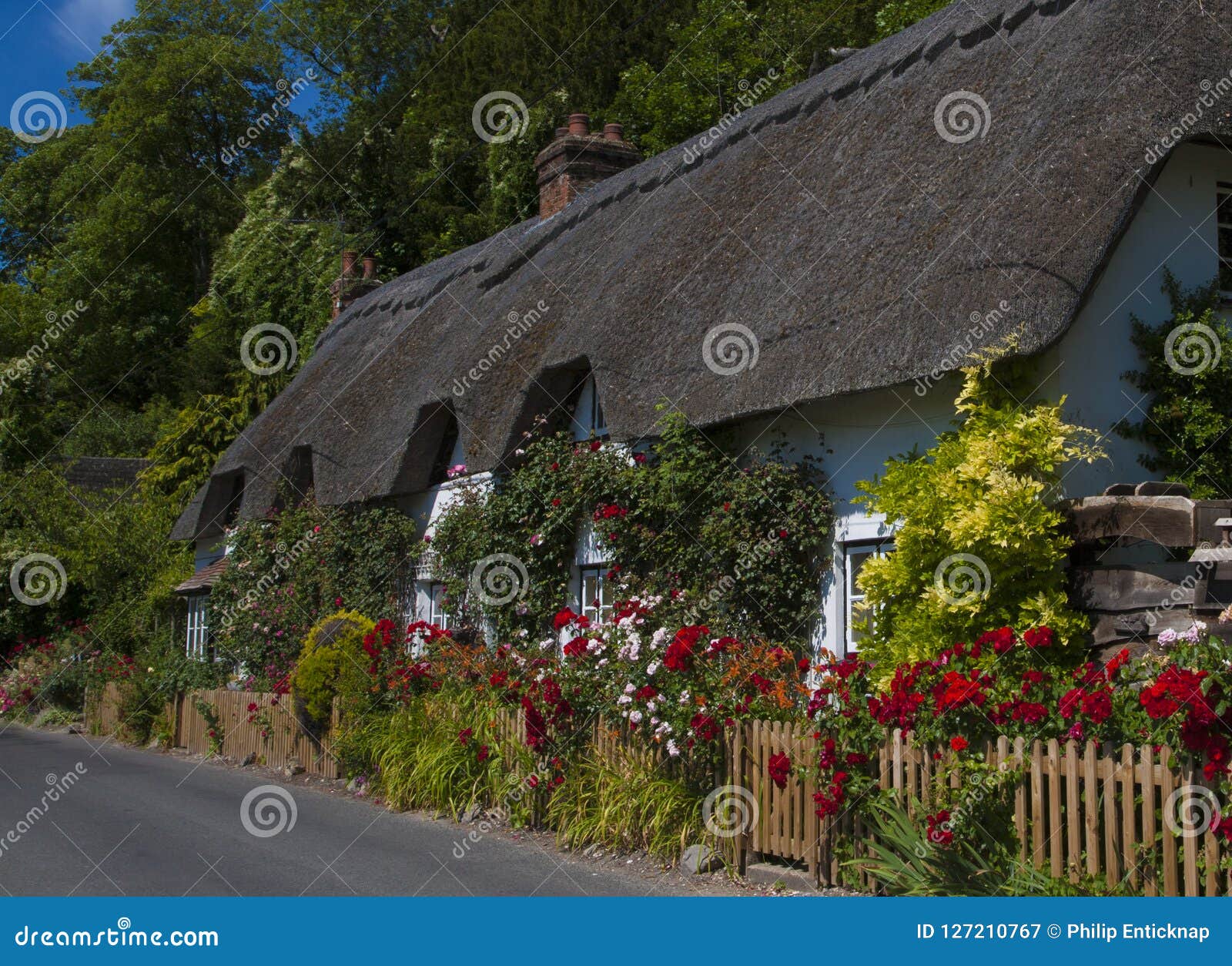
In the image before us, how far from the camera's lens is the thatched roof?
831cm

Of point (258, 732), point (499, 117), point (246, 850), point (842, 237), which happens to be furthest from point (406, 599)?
point (499, 117)

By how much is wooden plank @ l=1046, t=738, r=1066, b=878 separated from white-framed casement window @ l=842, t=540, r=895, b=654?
125 inches

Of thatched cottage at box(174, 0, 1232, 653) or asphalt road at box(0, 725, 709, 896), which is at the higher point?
thatched cottage at box(174, 0, 1232, 653)

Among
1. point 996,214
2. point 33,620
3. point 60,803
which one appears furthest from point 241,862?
point 33,620

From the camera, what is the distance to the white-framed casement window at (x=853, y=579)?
30.0 feet

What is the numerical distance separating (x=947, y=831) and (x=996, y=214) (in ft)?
14.6

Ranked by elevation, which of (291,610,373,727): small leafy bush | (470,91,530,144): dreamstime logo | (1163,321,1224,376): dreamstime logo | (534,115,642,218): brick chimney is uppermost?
(470,91,530,144): dreamstime logo

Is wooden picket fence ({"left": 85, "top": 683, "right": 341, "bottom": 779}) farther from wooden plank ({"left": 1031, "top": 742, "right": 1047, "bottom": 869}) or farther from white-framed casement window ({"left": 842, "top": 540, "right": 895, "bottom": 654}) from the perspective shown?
wooden plank ({"left": 1031, "top": 742, "right": 1047, "bottom": 869})

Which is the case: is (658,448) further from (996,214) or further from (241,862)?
(241,862)

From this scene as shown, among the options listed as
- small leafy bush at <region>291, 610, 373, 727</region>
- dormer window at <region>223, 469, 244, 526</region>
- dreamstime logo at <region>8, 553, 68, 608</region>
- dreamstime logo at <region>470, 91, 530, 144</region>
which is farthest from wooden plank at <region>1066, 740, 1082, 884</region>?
dreamstime logo at <region>470, 91, 530, 144</region>

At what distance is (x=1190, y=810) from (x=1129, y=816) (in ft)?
1.00

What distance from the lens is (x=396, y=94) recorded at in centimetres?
3366

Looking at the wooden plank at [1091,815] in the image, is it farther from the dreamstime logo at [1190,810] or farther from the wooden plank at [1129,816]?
the dreamstime logo at [1190,810]

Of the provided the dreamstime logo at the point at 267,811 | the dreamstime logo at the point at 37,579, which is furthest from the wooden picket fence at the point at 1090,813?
the dreamstime logo at the point at 37,579
